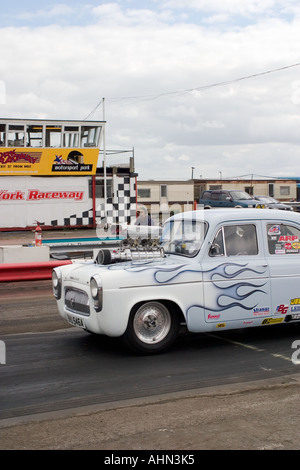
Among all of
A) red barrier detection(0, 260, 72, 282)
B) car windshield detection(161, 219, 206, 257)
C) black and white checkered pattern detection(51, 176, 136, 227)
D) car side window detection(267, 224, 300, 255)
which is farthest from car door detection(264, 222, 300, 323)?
black and white checkered pattern detection(51, 176, 136, 227)

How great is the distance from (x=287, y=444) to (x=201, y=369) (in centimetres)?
197

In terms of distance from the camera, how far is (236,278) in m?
6.58

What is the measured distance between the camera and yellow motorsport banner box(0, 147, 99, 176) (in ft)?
89.6

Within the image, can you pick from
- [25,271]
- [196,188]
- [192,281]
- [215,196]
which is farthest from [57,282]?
[196,188]

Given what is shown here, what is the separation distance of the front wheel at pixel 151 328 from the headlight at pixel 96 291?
0.36 metres

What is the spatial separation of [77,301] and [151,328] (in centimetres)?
89

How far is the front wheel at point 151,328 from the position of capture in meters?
6.16

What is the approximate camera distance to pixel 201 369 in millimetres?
5855

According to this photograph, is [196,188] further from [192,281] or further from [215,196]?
[192,281]

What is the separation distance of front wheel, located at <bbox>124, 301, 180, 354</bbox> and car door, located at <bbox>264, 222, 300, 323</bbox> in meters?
1.25

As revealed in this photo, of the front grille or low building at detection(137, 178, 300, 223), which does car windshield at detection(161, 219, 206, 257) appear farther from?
low building at detection(137, 178, 300, 223)
